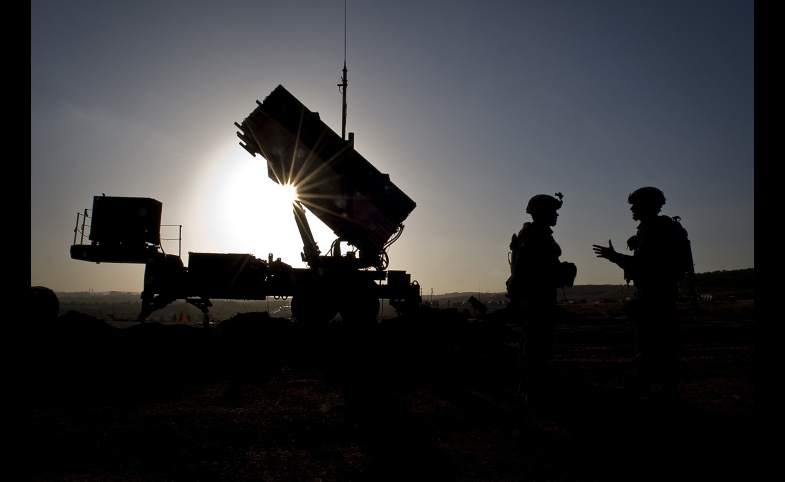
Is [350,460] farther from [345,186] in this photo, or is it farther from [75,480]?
[345,186]

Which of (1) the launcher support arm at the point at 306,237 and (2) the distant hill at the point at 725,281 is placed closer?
(1) the launcher support arm at the point at 306,237

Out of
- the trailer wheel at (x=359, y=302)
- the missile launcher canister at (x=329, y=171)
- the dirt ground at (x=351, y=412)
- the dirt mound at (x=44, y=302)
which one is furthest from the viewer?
the trailer wheel at (x=359, y=302)

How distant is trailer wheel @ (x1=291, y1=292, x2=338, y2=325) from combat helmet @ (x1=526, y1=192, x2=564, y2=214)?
784 cm

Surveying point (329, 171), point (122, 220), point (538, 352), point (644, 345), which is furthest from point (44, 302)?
point (644, 345)

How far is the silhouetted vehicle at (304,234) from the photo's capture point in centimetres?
1150

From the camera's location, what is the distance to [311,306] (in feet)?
40.0

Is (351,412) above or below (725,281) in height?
above

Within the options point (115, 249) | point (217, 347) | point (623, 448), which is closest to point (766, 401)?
point (623, 448)

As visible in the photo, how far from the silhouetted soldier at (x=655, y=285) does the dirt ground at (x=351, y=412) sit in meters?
0.41

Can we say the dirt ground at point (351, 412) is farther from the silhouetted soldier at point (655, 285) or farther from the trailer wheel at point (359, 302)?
the trailer wheel at point (359, 302)

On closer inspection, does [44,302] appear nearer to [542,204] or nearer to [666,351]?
[542,204]

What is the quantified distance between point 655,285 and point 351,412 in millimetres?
3562

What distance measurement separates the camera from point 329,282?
1225 cm

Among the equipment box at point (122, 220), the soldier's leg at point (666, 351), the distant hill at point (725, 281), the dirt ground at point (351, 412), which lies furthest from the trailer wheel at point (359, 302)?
→ the distant hill at point (725, 281)
